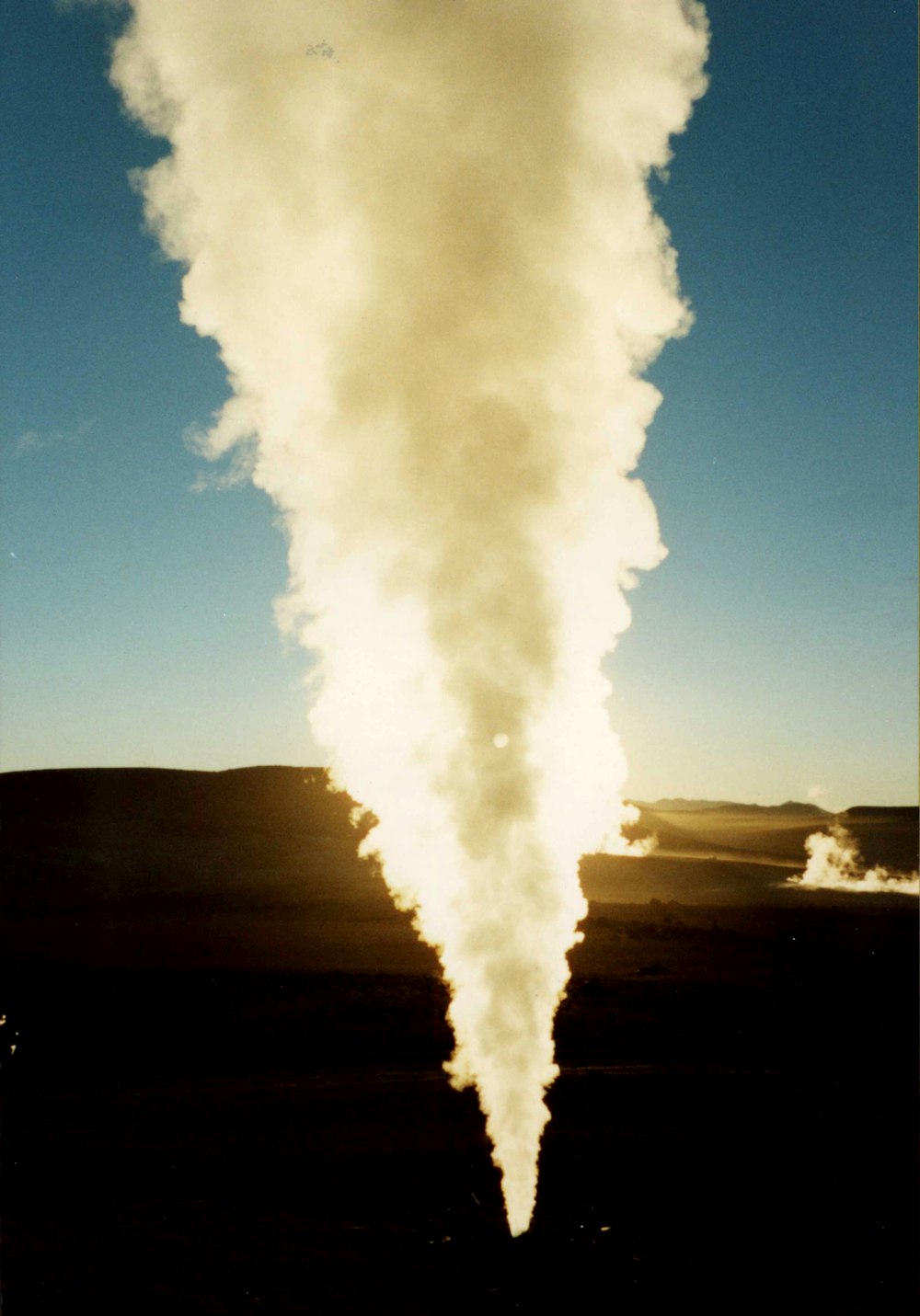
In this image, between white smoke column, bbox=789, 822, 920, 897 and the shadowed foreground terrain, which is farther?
white smoke column, bbox=789, 822, 920, 897

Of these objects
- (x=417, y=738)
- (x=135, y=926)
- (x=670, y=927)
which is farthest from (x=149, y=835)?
(x=417, y=738)

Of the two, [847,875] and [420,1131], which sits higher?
[420,1131]

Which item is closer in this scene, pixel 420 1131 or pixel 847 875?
pixel 420 1131

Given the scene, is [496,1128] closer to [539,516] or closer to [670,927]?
[539,516]

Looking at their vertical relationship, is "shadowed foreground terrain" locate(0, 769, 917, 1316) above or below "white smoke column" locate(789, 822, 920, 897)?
above
